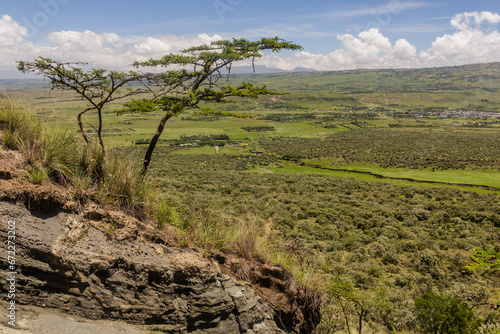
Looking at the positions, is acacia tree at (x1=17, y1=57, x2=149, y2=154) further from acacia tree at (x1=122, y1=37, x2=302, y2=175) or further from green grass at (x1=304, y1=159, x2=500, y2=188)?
green grass at (x1=304, y1=159, x2=500, y2=188)

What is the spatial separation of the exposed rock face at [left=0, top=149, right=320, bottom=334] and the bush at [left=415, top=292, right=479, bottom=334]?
200 inches

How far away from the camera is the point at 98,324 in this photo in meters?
3.79

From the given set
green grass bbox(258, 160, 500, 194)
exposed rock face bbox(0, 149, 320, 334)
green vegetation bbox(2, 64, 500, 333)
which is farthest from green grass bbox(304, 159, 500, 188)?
exposed rock face bbox(0, 149, 320, 334)

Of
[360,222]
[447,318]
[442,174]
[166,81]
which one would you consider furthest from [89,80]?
[442,174]

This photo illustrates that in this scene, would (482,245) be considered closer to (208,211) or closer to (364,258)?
(364,258)

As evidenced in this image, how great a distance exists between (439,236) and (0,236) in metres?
26.5

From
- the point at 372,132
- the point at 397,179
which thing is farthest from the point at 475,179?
the point at 372,132

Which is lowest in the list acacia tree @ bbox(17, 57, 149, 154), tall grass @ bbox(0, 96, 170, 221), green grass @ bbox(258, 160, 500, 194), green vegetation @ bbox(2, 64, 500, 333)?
green grass @ bbox(258, 160, 500, 194)

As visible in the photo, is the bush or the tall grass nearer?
the tall grass

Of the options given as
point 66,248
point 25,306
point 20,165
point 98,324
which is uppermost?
point 20,165

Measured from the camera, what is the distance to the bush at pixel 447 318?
293 inches

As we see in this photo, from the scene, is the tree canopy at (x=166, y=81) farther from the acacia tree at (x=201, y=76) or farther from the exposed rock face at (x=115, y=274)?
the exposed rock face at (x=115, y=274)

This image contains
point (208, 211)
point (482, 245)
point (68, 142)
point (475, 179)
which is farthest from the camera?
point (475, 179)

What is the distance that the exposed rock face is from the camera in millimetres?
3711
